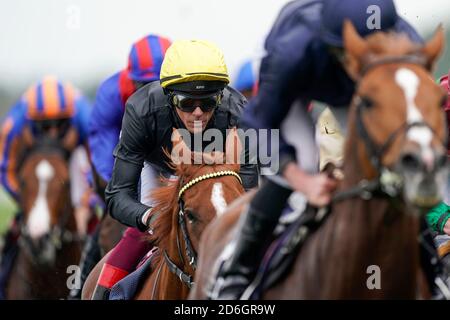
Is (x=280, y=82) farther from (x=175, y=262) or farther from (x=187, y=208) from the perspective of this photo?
(x=175, y=262)

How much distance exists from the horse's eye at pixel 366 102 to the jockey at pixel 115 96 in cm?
542

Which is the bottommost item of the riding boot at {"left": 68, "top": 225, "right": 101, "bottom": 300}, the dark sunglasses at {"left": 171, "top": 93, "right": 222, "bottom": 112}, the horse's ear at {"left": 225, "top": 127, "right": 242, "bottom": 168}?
the riding boot at {"left": 68, "top": 225, "right": 101, "bottom": 300}

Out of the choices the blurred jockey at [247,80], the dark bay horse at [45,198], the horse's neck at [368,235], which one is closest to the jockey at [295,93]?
the horse's neck at [368,235]

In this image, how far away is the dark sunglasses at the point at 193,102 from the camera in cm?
673

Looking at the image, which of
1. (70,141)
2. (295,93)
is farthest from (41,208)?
(295,93)

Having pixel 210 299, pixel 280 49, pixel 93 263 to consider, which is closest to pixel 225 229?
pixel 210 299

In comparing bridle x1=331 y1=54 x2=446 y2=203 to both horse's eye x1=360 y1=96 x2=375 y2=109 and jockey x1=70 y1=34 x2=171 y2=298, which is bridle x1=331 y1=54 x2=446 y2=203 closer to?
horse's eye x1=360 y1=96 x2=375 y2=109

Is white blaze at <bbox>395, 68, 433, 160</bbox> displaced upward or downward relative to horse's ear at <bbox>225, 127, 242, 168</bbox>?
upward

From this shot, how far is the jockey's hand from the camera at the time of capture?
4.50 m

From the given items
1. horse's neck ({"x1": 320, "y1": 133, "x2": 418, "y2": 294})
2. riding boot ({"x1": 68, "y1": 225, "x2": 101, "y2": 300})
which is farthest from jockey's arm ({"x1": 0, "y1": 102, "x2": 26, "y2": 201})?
horse's neck ({"x1": 320, "y1": 133, "x2": 418, "y2": 294})

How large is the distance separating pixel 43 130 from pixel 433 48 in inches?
135

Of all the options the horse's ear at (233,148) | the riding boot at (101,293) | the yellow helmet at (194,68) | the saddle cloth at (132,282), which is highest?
the yellow helmet at (194,68)

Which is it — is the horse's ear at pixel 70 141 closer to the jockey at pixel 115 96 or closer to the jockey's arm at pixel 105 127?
the jockey at pixel 115 96

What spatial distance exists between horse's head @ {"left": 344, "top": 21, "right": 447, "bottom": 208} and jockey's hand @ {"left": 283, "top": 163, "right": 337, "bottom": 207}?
16 centimetres
